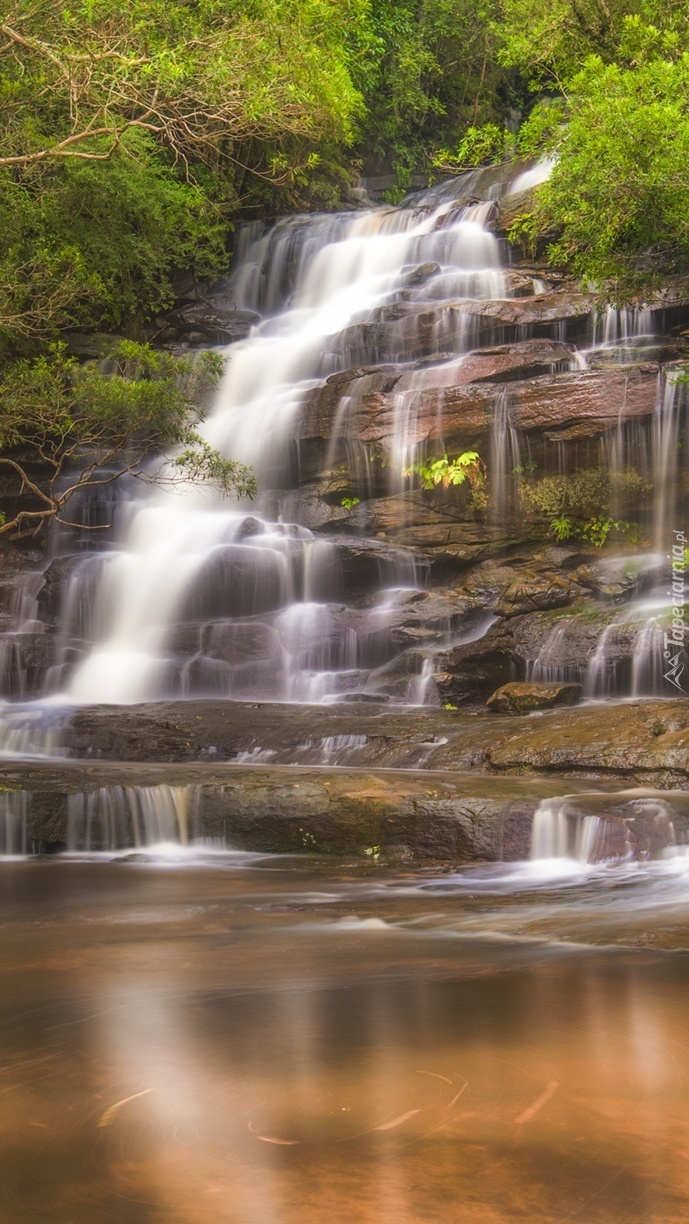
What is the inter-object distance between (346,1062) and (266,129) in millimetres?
17600

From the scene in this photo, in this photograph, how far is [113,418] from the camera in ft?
52.9

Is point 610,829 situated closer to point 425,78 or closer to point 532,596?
point 532,596

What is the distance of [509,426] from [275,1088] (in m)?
13.2

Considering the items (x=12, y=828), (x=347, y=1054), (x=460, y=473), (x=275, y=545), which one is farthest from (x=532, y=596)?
(x=347, y=1054)

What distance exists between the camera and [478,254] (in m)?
21.2

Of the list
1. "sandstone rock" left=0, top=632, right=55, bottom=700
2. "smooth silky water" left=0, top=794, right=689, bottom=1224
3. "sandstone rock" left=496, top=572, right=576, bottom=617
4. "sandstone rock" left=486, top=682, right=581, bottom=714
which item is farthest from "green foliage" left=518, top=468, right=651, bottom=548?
"smooth silky water" left=0, top=794, right=689, bottom=1224

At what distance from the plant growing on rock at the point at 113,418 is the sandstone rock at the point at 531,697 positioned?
248 inches

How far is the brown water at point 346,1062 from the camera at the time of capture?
8.98 feet

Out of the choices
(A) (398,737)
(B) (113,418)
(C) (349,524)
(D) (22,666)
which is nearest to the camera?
(A) (398,737)

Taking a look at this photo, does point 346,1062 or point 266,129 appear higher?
point 266,129

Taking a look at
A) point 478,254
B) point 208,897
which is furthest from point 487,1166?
point 478,254

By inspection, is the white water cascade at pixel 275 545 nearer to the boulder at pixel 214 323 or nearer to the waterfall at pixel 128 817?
the boulder at pixel 214 323

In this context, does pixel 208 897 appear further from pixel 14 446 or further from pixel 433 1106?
pixel 14 446

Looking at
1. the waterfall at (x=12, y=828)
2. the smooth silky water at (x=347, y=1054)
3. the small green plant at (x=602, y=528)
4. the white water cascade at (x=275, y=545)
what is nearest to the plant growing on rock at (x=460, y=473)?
the white water cascade at (x=275, y=545)
